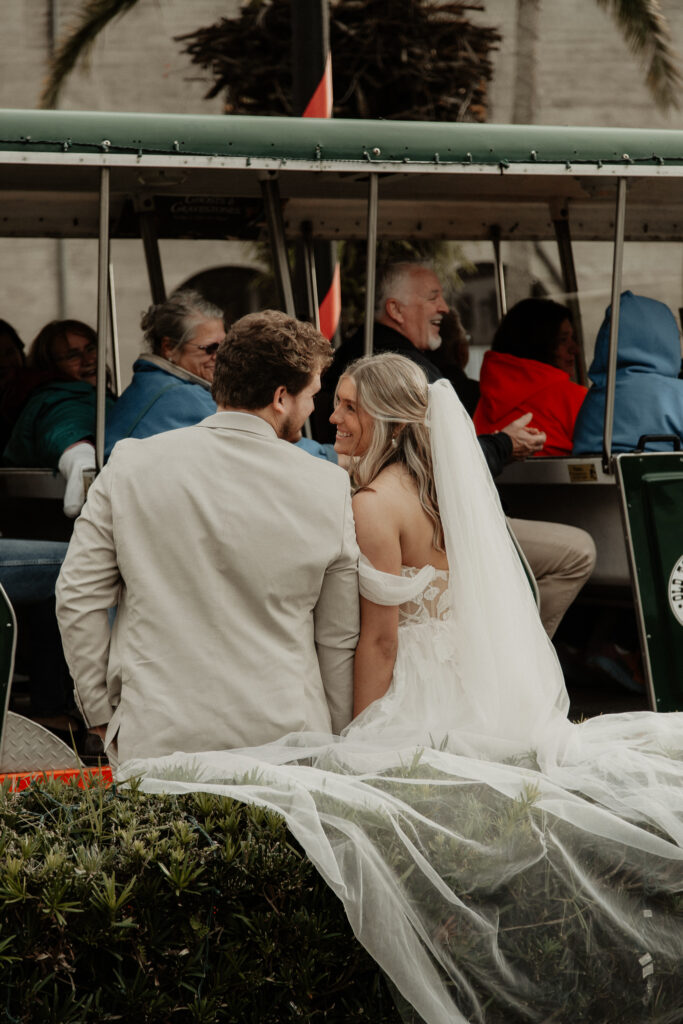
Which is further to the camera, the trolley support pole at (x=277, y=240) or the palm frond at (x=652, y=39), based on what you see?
the palm frond at (x=652, y=39)

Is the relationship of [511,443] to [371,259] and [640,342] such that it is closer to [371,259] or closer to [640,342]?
[640,342]

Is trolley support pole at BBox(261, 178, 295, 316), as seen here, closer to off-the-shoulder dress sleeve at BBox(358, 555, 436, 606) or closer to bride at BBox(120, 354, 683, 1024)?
bride at BBox(120, 354, 683, 1024)

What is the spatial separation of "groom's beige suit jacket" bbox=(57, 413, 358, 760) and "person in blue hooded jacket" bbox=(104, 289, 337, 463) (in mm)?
1785

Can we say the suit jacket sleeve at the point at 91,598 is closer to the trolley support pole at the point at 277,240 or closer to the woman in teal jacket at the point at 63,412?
the woman in teal jacket at the point at 63,412

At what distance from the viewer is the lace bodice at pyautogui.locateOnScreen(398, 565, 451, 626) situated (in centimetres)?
353

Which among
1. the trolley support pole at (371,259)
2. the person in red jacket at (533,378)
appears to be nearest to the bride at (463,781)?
the trolley support pole at (371,259)

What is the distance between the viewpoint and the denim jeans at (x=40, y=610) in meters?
4.59

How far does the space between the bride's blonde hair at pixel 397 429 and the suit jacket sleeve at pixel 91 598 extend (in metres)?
0.82

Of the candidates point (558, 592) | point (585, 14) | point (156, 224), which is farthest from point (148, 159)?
point (585, 14)

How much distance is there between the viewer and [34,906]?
7.73 ft

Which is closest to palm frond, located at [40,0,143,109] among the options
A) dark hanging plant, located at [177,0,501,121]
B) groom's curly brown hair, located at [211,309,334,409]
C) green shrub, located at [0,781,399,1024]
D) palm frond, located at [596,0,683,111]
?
dark hanging plant, located at [177,0,501,121]

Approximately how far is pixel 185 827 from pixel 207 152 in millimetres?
2677

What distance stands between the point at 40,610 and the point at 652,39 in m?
10.2

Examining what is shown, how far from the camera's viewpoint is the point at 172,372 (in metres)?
5.02
